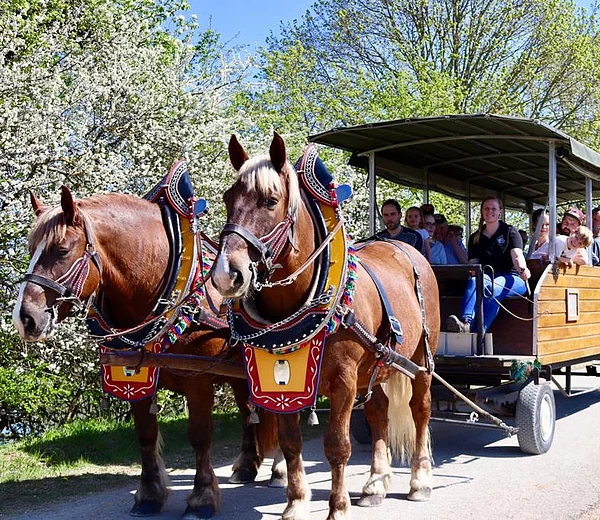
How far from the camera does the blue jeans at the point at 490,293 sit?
6.73 meters

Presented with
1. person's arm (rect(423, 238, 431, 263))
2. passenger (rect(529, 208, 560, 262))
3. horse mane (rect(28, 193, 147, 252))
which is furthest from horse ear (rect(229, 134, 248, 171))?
passenger (rect(529, 208, 560, 262))

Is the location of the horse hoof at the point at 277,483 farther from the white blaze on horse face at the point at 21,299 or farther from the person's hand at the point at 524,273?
the person's hand at the point at 524,273

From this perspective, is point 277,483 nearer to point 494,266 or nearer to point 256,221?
point 256,221

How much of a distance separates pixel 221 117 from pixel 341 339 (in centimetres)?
691

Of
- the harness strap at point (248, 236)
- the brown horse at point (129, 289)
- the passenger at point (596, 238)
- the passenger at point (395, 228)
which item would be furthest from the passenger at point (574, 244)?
the harness strap at point (248, 236)

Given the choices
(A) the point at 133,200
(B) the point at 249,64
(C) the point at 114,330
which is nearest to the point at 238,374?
(C) the point at 114,330

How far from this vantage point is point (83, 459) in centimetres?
654

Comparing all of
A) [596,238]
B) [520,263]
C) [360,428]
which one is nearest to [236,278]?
[520,263]

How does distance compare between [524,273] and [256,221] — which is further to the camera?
[524,273]

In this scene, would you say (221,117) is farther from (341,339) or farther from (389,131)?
(341,339)

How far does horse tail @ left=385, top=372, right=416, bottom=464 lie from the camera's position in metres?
5.80

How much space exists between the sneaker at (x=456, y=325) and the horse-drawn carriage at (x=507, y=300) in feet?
0.24

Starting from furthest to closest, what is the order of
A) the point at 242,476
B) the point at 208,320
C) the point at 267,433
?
the point at 242,476 < the point at 267,433 < the point at 208,320

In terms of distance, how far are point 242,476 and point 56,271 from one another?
102 inches
